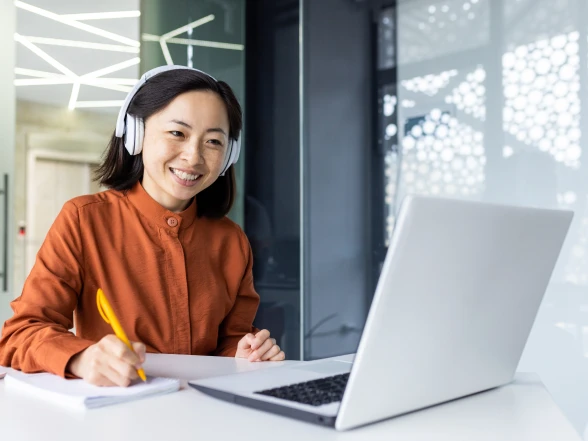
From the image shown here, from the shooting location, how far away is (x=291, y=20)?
366cm

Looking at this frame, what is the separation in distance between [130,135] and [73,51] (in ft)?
6.14

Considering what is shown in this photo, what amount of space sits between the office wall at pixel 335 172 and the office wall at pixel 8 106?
1.44 m

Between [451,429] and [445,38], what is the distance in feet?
9.01

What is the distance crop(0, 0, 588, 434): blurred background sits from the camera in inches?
111

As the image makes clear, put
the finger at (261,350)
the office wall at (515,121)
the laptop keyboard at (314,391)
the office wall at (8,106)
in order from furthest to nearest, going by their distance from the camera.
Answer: the office wall at (8,106)
the office wall at (515,121)
the finger at (261,350)
the laptop keyboard at (314,391)

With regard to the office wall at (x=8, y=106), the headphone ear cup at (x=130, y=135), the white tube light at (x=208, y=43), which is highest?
the white tube light at (x=208, y=43)

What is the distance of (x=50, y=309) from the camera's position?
1.19m

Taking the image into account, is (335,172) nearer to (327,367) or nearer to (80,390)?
(327,367)

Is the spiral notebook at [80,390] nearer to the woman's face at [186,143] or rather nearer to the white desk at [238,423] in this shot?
the white desk at [238,423]

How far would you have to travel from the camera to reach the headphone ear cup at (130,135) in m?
1.42

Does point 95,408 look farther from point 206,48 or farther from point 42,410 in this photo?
point 206,48

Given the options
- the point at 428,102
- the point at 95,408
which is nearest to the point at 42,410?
the point at 95,408

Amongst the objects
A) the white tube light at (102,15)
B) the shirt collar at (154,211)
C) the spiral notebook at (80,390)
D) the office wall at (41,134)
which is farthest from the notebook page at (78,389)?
the white tube light at (102,15)

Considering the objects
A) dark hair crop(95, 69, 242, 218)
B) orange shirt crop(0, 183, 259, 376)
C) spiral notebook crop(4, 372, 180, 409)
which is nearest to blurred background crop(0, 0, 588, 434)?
dark hair crop(95, 69, 242, 218)
